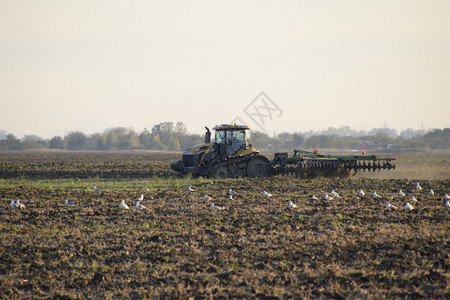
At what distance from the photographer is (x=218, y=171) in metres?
24.0

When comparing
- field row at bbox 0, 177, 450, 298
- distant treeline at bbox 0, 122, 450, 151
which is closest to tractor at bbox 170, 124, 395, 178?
field row at bbox 0, 177, 450, 298

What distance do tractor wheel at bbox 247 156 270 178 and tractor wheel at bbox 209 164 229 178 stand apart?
1197 mm

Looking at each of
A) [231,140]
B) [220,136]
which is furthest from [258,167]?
[220,136]

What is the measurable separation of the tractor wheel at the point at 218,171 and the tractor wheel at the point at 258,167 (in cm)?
120

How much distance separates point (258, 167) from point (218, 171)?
2145mm

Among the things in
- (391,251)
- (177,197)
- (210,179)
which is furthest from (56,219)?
(210,179)

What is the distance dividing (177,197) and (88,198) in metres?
3.14

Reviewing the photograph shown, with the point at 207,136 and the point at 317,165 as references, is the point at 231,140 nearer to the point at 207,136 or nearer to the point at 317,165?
the point at 207,136

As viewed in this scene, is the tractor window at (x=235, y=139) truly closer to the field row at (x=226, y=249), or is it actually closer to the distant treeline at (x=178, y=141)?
the field row at (x=226, y=249)

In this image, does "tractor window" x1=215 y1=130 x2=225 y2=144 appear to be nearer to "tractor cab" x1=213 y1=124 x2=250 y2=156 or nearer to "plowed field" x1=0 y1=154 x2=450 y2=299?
"tractor cab" x1=213 y1=124 x2=250 y2=156

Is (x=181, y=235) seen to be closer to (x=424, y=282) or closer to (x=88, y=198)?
(x=424, y=282)

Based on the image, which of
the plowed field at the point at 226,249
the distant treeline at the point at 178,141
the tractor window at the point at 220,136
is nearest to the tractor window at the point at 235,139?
the tractor window at the point at 220,136

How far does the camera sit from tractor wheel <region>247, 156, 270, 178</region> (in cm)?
2438

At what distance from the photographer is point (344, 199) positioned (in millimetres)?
16344
